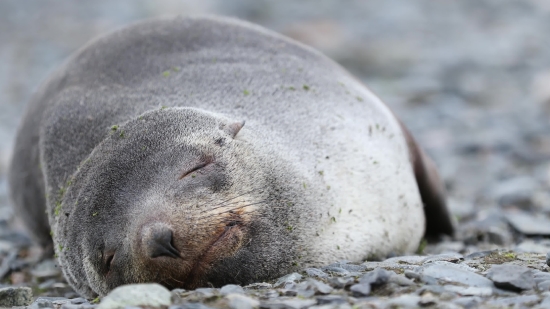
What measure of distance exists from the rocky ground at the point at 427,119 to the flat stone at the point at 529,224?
14 mm

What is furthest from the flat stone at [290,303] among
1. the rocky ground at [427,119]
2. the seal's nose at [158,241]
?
the seal's nose at [158,241]

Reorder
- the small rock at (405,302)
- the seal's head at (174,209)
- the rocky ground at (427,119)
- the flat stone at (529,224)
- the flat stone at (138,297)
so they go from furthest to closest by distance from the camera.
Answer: the flat stone at (529,224)
the seal's head at (174,209)
the rocky ground at (427,119)
the flat stone at (138,297)
the small rock at (405,302)

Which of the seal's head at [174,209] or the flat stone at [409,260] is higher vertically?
the seal's head at [174,209]

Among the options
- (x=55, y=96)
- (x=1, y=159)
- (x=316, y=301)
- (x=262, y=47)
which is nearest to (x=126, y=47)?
(x=55, y=96)

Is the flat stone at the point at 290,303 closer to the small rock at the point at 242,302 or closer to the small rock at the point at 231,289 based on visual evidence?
the small rock at the point at 242,302

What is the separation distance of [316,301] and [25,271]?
3620 millimetres

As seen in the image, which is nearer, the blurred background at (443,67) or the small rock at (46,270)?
the small rock at (46,270)

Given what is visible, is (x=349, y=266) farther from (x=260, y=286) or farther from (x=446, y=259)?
(x=260, y=286)

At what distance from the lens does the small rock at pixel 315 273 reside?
4.31m

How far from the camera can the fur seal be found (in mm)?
4066

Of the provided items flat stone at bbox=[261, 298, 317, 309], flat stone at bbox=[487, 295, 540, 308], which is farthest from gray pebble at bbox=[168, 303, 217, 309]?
flat stone at bbox=[487, 295, 540, 308]

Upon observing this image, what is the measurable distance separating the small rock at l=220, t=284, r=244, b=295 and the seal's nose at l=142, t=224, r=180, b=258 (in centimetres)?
32

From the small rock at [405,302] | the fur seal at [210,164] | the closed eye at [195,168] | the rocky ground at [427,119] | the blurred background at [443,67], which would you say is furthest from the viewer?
the blurred background at [443,67]

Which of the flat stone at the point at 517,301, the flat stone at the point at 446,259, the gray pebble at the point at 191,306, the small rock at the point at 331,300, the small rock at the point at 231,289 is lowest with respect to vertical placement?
the flat stone at the point at 517,301
